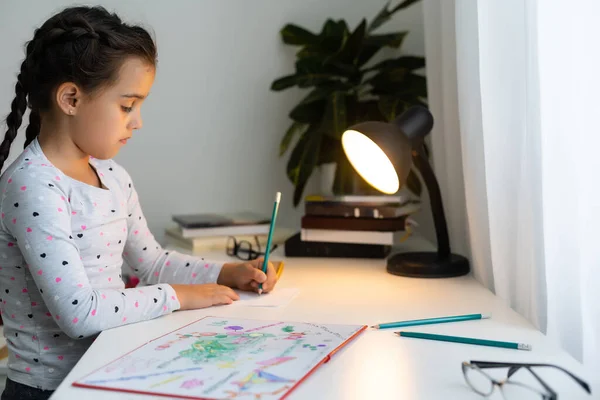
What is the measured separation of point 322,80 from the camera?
1811 millimetres

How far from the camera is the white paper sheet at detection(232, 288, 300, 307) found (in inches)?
42.6

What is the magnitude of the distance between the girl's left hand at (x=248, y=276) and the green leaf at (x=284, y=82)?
2.40 ft

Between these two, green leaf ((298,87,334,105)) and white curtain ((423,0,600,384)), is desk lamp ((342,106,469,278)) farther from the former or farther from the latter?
green leaf ((298,87,334,105))

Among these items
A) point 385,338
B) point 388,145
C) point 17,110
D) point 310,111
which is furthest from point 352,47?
point 385,338

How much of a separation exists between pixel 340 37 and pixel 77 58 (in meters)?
0.95

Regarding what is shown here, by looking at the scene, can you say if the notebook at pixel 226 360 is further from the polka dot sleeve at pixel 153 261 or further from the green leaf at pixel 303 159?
the green leaf at pixel 303 159

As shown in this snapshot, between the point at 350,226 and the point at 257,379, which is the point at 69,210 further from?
the point at 350,226

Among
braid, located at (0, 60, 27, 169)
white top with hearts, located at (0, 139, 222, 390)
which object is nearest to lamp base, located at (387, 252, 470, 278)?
white top with hearts, located at (0, 139, 222, 390)

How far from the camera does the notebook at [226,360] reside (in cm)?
68

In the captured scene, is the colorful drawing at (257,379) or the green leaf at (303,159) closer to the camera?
the colorful drawing at (257,379)

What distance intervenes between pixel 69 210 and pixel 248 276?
0.32m

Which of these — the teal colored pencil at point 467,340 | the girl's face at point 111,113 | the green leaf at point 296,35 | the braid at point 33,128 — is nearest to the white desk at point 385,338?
the teal colored pencil at point 467,340

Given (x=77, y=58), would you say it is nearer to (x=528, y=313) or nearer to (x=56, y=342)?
(x=56, y=342)

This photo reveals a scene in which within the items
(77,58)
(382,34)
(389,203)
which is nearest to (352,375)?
(77,58)
